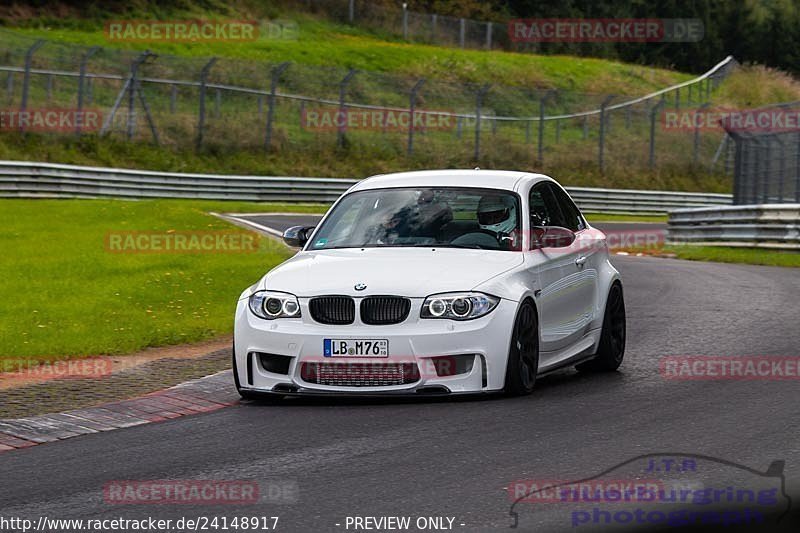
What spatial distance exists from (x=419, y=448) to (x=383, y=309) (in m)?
1.67

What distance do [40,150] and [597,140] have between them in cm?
2095

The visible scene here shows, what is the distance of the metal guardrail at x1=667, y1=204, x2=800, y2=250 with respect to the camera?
26.1 metres

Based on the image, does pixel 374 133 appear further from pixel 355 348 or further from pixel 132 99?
pixel 355 348

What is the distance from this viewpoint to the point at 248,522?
5570mm

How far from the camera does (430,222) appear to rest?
31.9 feet

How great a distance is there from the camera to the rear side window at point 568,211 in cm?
1068

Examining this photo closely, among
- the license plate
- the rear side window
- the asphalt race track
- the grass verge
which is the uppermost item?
the rear side window

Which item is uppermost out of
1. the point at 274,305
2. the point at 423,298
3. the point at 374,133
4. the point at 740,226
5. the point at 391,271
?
the point at 391,271

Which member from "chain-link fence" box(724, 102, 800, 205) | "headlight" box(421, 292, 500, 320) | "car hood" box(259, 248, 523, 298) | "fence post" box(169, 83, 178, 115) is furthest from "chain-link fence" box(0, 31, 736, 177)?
"headlight" box(421, 292, 500, 320)

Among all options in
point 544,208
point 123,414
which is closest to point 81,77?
point 544,208

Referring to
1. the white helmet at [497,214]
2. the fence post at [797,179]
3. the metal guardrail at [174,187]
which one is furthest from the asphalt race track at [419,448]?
the metal guardrail at [174,187]

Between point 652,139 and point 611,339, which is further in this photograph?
point 652,139

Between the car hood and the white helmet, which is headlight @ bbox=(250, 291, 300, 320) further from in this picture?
the white helmet

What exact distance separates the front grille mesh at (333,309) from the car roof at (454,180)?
5.02ft
